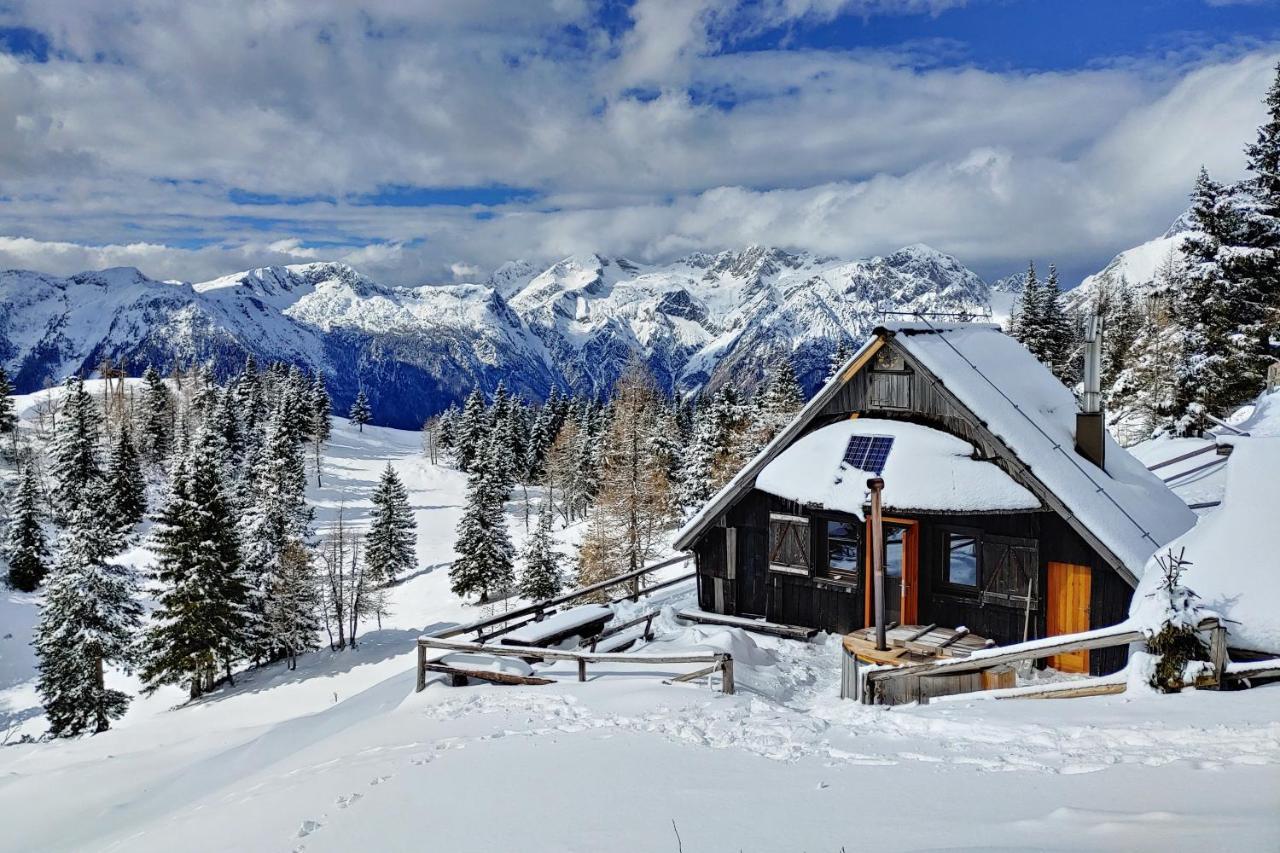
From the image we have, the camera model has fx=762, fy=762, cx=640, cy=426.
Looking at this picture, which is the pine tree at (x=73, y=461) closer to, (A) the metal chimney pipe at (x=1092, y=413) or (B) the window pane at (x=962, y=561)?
(B) the window pane at (x=962, y=561)

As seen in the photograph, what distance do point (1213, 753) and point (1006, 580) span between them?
9.11 meters

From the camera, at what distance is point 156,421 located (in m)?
88.9

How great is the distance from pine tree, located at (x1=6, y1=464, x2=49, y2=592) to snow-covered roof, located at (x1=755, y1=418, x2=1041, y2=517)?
198ft

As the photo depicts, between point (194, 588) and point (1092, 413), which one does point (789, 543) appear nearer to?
point (1092, 413)

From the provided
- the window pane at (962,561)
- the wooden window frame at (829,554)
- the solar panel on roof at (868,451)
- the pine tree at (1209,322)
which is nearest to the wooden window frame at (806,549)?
the wooden window frame at (829,554)

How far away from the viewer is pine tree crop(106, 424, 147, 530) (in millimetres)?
65375

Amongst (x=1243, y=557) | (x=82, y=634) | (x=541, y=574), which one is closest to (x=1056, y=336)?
(x=541, y=574)

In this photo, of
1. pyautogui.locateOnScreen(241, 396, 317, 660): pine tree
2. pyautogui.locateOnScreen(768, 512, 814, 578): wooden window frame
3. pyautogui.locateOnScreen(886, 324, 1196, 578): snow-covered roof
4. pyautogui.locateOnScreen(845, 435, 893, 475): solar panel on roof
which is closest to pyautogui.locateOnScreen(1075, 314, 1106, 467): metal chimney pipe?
pyautogui.locateOnScreen(886, 324, 1196, 578): snow-covered roof

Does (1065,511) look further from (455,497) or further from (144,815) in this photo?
(455,497)

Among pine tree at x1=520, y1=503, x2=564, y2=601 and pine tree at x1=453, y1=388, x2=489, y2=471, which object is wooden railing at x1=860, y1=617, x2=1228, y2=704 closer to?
pine tree at x1=520, y1=503, x2=564, y2=601

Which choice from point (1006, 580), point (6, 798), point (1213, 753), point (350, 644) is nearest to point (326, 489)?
point (350, 644)

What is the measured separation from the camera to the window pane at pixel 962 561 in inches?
618

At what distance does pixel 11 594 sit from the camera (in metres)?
53.7

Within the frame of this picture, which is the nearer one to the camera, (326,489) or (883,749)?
(883,749)
